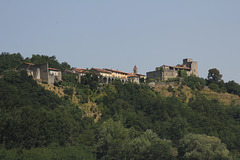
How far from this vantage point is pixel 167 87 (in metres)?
106

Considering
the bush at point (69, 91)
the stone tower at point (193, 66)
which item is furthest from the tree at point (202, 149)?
the stone tower at point (193, 66)

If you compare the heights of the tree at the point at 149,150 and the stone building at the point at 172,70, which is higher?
the stone building at the point at 172,70

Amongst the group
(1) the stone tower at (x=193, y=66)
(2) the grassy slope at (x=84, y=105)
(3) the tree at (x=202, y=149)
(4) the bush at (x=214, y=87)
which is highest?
(1) the stone tower at (x=193, y=66)

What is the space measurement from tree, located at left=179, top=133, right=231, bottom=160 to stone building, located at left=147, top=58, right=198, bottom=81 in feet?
156

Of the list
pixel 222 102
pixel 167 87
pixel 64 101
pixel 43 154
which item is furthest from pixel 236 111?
pixel 43 154

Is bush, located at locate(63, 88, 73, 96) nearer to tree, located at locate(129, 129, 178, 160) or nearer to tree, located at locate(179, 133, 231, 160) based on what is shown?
tree, located at locate(129, 129, 178, 160)

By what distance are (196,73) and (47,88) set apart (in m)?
57.1

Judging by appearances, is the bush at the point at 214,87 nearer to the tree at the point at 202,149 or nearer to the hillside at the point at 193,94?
the hillside at the point at 193,94

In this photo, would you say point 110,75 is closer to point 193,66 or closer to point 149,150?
point 193,66

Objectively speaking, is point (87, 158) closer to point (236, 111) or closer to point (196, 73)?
point (236, 111)

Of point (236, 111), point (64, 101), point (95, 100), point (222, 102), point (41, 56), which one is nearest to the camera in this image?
point (64, 101)

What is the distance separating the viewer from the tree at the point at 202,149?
204 ft

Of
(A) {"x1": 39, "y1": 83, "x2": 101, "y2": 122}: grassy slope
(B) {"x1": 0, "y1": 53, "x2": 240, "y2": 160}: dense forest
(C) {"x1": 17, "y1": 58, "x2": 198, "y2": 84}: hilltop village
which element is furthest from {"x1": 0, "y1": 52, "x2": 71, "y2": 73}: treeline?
(A) {"x1": 39, "y1": 83, "x2": 101, "y2": 122}: grassy slope

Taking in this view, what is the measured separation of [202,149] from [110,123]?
667 inches
